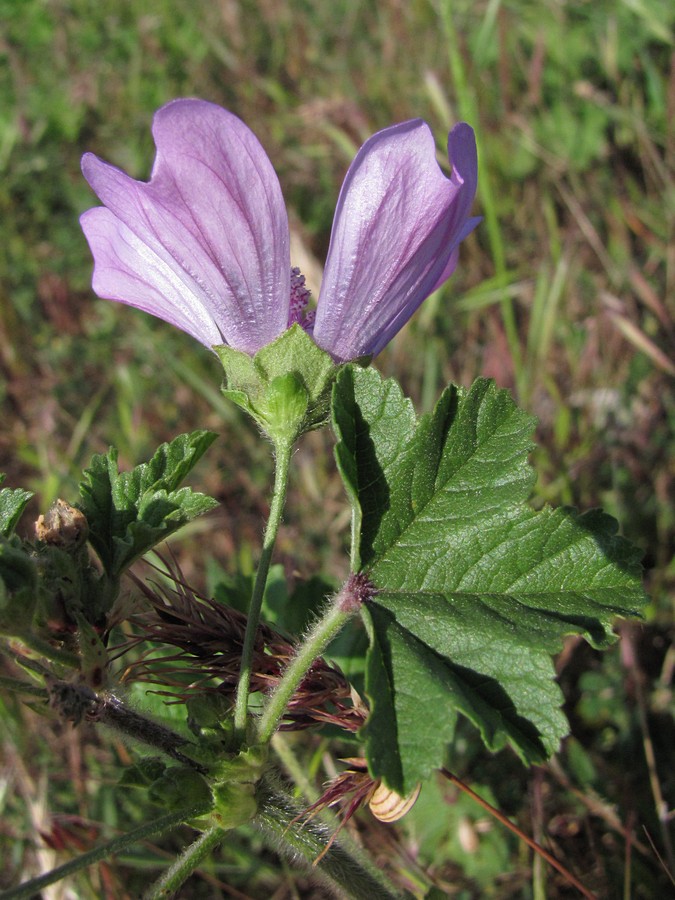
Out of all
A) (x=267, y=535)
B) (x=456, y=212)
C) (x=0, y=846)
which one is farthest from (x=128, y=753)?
(x=456, y=212)

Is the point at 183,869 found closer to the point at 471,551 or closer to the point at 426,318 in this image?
the point at 471,551

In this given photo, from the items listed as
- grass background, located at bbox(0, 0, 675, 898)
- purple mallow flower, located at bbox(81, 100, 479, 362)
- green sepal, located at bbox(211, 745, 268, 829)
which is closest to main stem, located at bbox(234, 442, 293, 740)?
green sepal, located at bbox(211, 745, 268, 829)

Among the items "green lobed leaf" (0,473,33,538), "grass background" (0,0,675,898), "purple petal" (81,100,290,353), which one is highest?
"purple petal" (81,100,290,353)

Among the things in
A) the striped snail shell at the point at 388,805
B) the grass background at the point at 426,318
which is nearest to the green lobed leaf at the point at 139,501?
the striped snail shell at the point at 388,805

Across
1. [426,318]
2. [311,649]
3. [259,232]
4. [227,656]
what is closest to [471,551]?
[311,649]

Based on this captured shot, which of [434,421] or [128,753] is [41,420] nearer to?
[128,753]

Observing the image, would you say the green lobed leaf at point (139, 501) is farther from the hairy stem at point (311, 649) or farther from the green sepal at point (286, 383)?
the hairy stem at point (311, 649)

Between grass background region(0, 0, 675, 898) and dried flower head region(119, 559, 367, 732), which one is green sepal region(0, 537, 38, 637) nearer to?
dried flower head region(119, 559, 367, 732)
